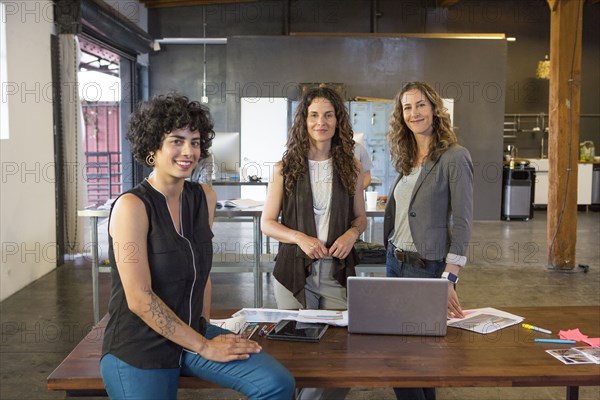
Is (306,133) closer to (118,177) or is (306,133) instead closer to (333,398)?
(333,398)

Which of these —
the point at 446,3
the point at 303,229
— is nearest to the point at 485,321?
the point at 303,229

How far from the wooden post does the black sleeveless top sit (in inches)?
213

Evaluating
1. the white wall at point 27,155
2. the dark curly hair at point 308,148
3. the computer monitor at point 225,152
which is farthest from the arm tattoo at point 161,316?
the white wall at point 27,155

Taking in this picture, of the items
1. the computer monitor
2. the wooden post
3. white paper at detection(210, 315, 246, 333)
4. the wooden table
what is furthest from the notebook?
the wooden post

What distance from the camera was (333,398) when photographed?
2.20 m

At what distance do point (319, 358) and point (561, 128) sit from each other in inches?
213

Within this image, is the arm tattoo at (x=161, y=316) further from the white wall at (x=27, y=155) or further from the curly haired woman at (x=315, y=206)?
the white wall at (x=27, y=155)

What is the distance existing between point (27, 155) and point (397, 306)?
15.7ft

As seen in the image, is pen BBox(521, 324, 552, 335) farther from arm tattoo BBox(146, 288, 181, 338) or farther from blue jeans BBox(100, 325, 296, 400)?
arm tattoo BBox(146, 288, 181, 338)

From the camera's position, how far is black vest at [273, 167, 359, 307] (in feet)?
8.06

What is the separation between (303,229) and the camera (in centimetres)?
249

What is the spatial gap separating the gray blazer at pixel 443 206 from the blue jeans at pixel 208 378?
0.96 meters

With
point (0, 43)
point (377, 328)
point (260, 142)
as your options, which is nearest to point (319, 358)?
point (377, 328)

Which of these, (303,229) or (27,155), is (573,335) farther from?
(27,155)
